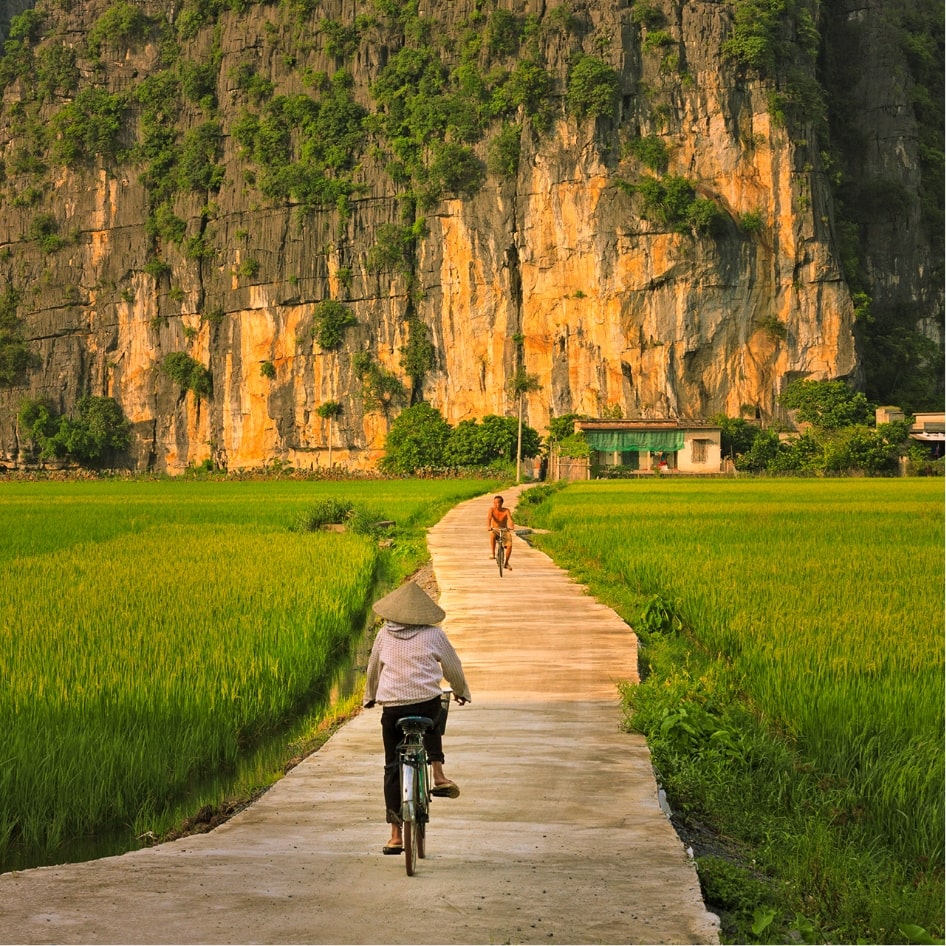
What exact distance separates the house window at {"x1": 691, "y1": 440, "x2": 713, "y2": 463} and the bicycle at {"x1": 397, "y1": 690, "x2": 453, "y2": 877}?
61.9 meters

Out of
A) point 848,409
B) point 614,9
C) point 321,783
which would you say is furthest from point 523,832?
point 614,9

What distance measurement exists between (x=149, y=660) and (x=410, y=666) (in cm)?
448

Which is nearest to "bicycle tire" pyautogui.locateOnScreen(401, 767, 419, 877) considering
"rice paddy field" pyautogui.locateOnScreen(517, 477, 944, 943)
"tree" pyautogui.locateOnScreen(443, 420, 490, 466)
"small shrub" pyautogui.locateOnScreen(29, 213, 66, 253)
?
"rice paddy field" pyautogui.locateOnScreen(517, 477, 944, 943)

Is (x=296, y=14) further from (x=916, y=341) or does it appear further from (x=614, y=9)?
(x=916, y=341)

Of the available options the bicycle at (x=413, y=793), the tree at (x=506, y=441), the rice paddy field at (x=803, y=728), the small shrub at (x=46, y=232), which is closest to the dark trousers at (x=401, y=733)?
the bicycle at (x=413, y=793)

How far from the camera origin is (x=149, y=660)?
966 cm

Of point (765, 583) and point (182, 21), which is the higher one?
point (182, 21)

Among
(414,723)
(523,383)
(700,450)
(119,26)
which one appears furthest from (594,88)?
(414,723)

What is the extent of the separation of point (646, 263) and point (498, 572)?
183ft

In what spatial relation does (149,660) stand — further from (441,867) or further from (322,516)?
(322,516)

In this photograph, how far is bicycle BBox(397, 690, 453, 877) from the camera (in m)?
5.09

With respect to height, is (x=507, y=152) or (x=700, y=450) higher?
(x=507, y=152)

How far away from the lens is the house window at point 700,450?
66.2m

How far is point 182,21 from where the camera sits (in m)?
85.3
